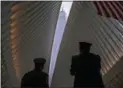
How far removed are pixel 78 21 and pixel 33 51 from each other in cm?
341

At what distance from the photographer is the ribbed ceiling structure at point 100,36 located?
24.3 ft

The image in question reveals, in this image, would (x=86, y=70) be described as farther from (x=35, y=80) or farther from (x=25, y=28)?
(x=25, y=28)

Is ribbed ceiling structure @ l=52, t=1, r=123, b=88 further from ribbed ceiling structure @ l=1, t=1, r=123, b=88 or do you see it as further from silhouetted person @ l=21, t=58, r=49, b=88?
silhouetted person @ l=21, t=58, r=49, b=88

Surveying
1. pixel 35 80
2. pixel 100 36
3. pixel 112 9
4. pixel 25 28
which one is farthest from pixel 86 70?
pixel 100 36

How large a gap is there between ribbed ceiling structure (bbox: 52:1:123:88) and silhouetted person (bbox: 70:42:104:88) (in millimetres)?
2062

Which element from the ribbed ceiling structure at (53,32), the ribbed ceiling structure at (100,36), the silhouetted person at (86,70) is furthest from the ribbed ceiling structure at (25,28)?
the silhouetted person at (86,70)

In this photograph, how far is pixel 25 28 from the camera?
28.0 feet

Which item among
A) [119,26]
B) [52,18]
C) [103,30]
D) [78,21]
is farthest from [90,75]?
[52,18]

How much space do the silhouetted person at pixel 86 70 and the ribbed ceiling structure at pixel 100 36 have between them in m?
2.06

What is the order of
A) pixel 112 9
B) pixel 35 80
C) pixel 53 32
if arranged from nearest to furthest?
1. pixel 35 80
2. pixel 112 9
3. pixel 53 32

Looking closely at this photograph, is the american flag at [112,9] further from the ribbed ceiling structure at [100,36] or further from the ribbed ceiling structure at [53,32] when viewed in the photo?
the ribbed ceiling structure at [53,32]

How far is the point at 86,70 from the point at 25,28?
4.72m

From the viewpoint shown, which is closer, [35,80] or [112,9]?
[35,80]

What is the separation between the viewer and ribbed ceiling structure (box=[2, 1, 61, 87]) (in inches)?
250
